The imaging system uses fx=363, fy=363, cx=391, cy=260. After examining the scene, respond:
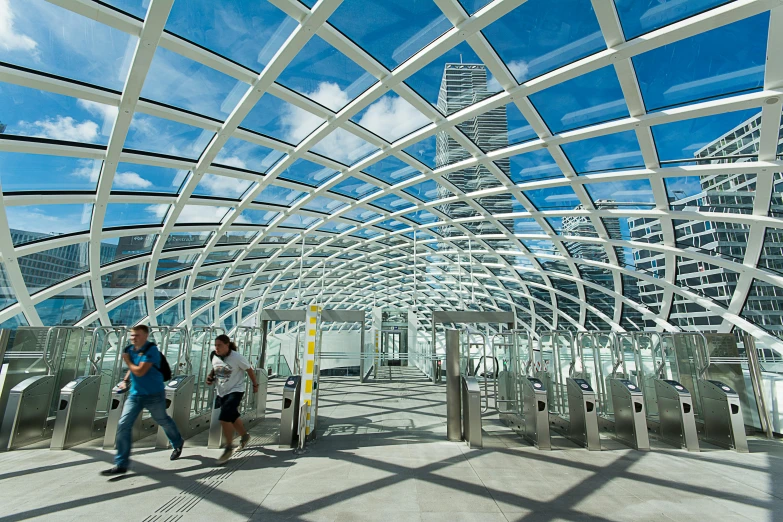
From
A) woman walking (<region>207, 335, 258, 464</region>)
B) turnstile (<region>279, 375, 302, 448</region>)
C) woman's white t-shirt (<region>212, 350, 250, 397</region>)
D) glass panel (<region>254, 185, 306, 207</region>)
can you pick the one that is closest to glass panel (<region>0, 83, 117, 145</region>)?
glass panel (<region>254, 185, 306, 207</region>)

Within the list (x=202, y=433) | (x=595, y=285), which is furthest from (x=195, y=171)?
(x=595, y=285)

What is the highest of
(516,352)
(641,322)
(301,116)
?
(301,116)

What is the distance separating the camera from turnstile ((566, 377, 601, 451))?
7.45 meters

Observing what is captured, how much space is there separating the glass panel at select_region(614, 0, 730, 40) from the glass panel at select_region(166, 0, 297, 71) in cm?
673

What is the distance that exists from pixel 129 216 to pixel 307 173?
701 cm

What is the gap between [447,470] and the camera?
5855mm

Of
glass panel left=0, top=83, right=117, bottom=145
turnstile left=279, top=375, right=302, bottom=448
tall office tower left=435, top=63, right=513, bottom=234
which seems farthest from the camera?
tall office tower left=435, top=63, right=513, bottom=234

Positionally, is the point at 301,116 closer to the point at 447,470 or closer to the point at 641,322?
the point at 447,470

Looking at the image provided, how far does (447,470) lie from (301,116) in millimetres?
10125

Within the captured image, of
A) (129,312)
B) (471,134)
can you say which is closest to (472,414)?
(471,134)

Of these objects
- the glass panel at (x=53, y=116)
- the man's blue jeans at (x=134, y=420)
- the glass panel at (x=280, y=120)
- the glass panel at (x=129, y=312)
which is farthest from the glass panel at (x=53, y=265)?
the man's blue jeans at (x=134, y=420)

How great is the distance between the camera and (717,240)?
1408 cm

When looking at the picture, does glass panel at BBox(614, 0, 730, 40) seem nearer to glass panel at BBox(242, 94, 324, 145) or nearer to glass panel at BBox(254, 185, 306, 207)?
glass panel at BBox(242, 94, 324, 145)

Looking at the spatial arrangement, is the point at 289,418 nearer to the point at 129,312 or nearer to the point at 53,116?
the point at 53,116
